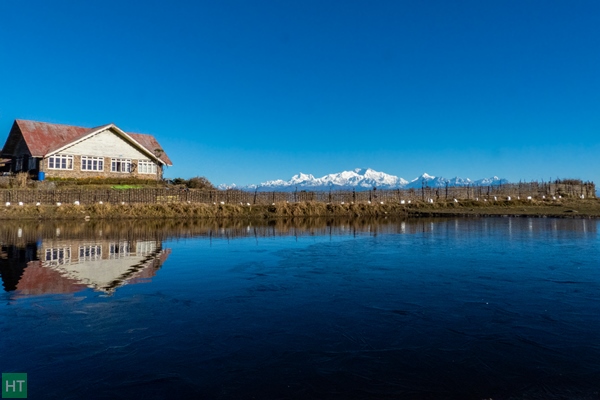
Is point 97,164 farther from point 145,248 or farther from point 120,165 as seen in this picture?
point 145,248

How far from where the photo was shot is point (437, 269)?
12.7 m

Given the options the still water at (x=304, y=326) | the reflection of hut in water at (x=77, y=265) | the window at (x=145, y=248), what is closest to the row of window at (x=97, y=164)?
the reflection of hut in water at (x=77, y=265)

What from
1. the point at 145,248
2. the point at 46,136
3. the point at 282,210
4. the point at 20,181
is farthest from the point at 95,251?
the point at 46,136

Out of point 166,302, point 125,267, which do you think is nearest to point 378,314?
point 166,302

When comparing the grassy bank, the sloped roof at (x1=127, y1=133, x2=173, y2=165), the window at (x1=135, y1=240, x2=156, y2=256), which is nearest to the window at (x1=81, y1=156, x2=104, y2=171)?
the sloped roof at (x1=127, y1=133, x2=173, y2=165)

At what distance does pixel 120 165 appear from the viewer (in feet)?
157

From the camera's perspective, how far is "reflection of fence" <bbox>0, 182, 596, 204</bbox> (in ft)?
116

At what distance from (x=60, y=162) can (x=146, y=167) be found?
364 inches

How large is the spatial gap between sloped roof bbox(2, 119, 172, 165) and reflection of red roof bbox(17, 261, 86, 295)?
36.2 meters

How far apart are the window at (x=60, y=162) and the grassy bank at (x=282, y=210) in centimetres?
1218

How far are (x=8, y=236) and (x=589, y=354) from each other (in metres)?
24.9

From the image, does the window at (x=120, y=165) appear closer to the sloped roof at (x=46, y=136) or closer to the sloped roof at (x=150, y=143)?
the sloped roof at (x=46, y=136)

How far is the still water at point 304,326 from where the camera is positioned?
17.5 ft

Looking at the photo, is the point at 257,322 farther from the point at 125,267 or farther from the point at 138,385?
the point at 125,267
